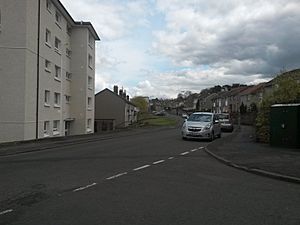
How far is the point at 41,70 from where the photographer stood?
1236 inches

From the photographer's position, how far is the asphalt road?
258 inches

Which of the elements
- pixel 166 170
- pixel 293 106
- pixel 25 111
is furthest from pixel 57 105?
pixel 166 170

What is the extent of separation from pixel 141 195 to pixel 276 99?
15.8 metres

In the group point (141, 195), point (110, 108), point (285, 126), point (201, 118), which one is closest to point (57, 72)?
point (201, 118)

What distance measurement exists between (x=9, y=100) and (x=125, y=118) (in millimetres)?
52067

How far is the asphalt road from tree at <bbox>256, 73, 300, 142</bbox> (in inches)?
374

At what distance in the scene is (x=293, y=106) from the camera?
61.4ft

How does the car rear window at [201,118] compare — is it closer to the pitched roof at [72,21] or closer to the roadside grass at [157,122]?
the pitched roof at [72,21]

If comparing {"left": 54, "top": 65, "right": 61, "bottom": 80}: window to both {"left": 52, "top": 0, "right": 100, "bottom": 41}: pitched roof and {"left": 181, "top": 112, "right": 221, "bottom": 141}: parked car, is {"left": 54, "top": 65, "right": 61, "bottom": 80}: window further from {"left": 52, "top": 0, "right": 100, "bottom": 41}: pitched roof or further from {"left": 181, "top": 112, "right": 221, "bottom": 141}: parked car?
{"left": 181, "top": 112, "right": 221, "bottom": 141}: parked car

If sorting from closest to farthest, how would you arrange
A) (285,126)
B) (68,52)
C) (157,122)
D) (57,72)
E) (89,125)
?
(285,126), (57,72), (68,52), (89,125), (157,122)

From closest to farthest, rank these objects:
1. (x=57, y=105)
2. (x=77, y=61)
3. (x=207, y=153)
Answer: (x=207, y=153) → (x=57, y=105) → (x=77, y=61)

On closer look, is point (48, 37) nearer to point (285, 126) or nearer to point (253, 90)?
point (285, 126)

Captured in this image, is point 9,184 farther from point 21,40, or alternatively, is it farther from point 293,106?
point 21,40

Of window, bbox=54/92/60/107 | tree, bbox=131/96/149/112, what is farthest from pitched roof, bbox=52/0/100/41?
tree, bbox=131/96/149/112
